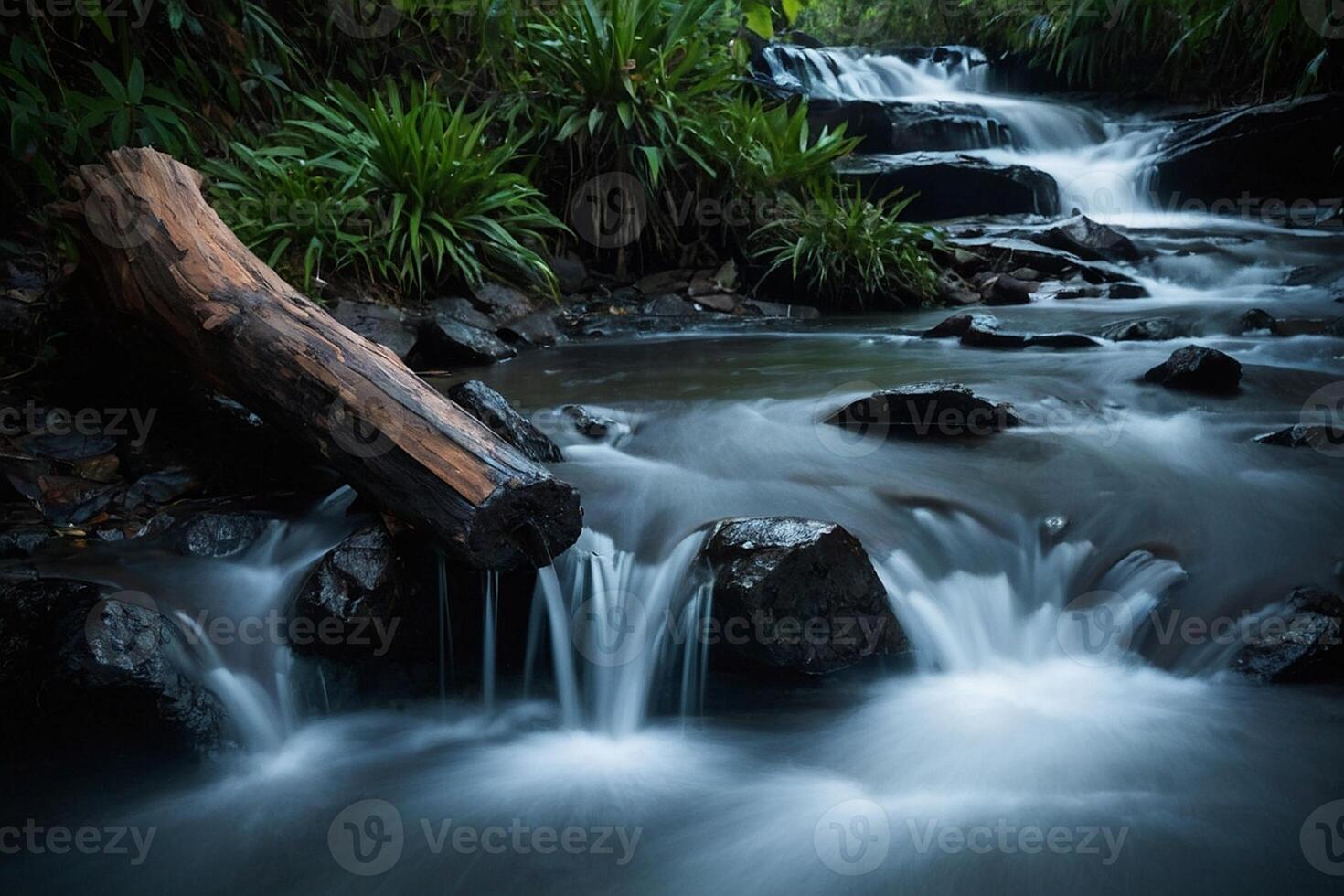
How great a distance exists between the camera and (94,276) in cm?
280

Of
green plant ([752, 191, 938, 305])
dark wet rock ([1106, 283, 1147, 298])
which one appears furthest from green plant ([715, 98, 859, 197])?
dark wet rock ([1106, 283, 1147, 298])

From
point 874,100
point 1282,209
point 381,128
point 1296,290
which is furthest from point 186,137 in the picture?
point 1282,209

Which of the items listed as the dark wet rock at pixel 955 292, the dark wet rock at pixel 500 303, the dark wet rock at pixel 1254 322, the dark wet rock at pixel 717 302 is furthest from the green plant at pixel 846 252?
the dark wet rock at pixel 1254 322

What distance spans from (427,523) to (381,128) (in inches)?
135

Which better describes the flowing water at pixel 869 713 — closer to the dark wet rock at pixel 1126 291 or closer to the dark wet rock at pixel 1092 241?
the dark wet rock at pixel 1126 291

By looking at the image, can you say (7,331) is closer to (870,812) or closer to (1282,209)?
(870,812)

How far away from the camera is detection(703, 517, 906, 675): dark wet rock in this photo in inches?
85.1

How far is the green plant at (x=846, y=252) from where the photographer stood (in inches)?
240

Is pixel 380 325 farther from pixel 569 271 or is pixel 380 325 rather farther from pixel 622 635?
pixel 622 635

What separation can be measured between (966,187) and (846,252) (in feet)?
7.86

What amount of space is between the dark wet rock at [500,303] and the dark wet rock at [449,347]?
0.51 metres

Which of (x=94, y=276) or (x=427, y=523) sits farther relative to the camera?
(x=94, y=276)

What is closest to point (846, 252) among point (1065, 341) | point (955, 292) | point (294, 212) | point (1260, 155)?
point (955, 292)

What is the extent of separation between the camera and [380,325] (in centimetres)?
423
